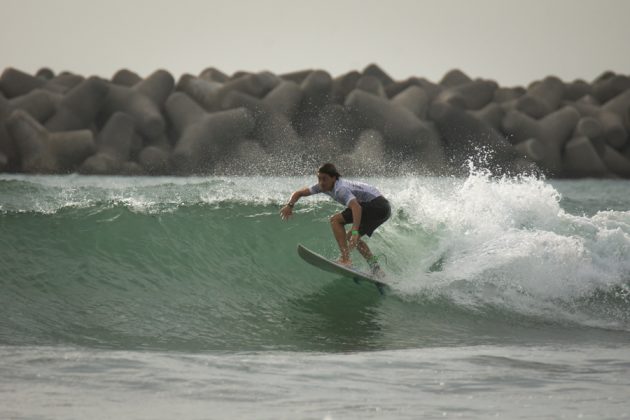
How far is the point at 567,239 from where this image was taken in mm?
11617

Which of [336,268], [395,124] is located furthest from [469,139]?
[336,268]

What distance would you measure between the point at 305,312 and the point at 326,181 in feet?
4.93

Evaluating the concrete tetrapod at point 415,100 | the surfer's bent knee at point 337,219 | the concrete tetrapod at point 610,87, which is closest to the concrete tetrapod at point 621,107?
the concrete tetrapod at point 610,87

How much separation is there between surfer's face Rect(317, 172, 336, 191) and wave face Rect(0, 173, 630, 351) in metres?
1.41

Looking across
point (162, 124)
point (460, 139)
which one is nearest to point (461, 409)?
point (162, 124)

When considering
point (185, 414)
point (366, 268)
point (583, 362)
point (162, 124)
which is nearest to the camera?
point (185, 414)

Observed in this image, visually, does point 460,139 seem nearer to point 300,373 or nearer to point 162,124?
point 162,124

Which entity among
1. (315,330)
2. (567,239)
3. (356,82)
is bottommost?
(315,330)

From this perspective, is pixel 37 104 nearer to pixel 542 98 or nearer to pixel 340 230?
pixel 542 98

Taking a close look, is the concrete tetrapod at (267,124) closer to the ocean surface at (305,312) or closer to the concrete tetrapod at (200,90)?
the concrete tetrapod at (200,90)

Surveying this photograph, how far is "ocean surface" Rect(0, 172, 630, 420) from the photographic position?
6.16 meters

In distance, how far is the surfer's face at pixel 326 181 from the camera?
9.66m

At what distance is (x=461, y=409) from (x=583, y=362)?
216 cm

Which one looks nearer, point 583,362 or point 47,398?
point 47,398
